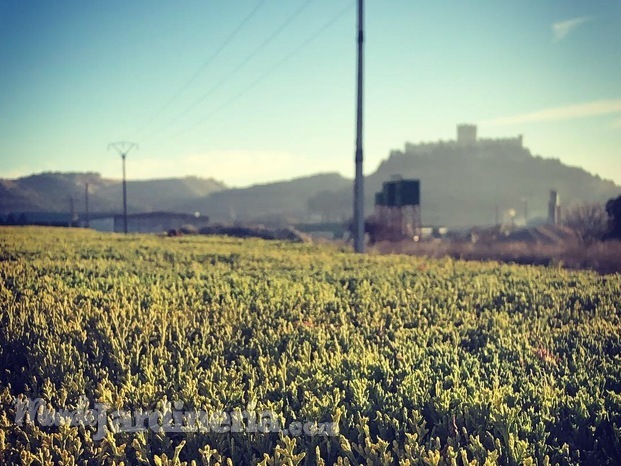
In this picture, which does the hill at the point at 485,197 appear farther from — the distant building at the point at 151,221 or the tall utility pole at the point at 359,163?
the tall utility pole at the point at 359,163

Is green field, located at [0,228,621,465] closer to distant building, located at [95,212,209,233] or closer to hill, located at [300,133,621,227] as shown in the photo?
distant building, located at [95,212,209,233]

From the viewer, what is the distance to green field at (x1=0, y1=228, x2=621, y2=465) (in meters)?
3.79

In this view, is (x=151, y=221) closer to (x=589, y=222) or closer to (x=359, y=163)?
(x=589, y=222)

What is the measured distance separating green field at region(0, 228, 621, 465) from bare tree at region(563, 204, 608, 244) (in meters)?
28.1

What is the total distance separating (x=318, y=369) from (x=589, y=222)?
38.4 meters

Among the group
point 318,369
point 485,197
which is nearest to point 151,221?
point 485,197

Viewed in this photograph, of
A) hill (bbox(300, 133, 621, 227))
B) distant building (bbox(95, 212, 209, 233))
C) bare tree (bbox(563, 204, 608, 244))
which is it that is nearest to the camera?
bare tree (bbox(563, 204, 608, 244))

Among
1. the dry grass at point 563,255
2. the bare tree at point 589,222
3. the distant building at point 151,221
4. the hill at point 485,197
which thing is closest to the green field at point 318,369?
the dry grass at point 563,255

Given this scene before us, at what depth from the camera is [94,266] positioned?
1188cm

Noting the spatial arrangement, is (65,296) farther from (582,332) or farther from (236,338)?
(582,332)

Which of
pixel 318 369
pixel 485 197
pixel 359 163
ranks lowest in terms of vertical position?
pixel 318 369

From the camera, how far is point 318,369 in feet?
16.2

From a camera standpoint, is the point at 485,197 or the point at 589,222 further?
the point at 485,197

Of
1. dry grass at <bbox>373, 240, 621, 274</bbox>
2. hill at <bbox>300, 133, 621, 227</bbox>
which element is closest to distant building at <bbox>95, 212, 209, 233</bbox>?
hill at <bbox>300, 133, 621, 227</bbox>
